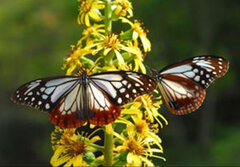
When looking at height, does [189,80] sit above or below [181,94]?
above

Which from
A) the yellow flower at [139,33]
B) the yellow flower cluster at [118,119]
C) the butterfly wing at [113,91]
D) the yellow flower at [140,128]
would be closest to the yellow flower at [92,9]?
the yellow flower cluster at [118,119]

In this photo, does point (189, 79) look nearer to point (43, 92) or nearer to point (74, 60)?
point (74, 60)

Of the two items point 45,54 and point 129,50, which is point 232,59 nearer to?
point 45,54

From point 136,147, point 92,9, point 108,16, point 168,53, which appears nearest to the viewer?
point 136,147

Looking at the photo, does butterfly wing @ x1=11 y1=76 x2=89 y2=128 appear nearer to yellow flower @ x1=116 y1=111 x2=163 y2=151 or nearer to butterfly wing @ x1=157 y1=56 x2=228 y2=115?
yellow flower @ x1=116 y1=111 x2=163 y2=151

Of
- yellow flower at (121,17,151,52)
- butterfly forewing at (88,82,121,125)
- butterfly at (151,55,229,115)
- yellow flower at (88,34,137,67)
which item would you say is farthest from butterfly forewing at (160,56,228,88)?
butterfly forewing at (88,82,121,125)

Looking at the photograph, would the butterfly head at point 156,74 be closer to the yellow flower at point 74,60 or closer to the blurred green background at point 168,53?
the yellow flower at point 74,60

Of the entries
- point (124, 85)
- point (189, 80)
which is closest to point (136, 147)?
point (124, 85)

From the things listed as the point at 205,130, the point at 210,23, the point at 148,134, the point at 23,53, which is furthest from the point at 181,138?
the point at 148,134
